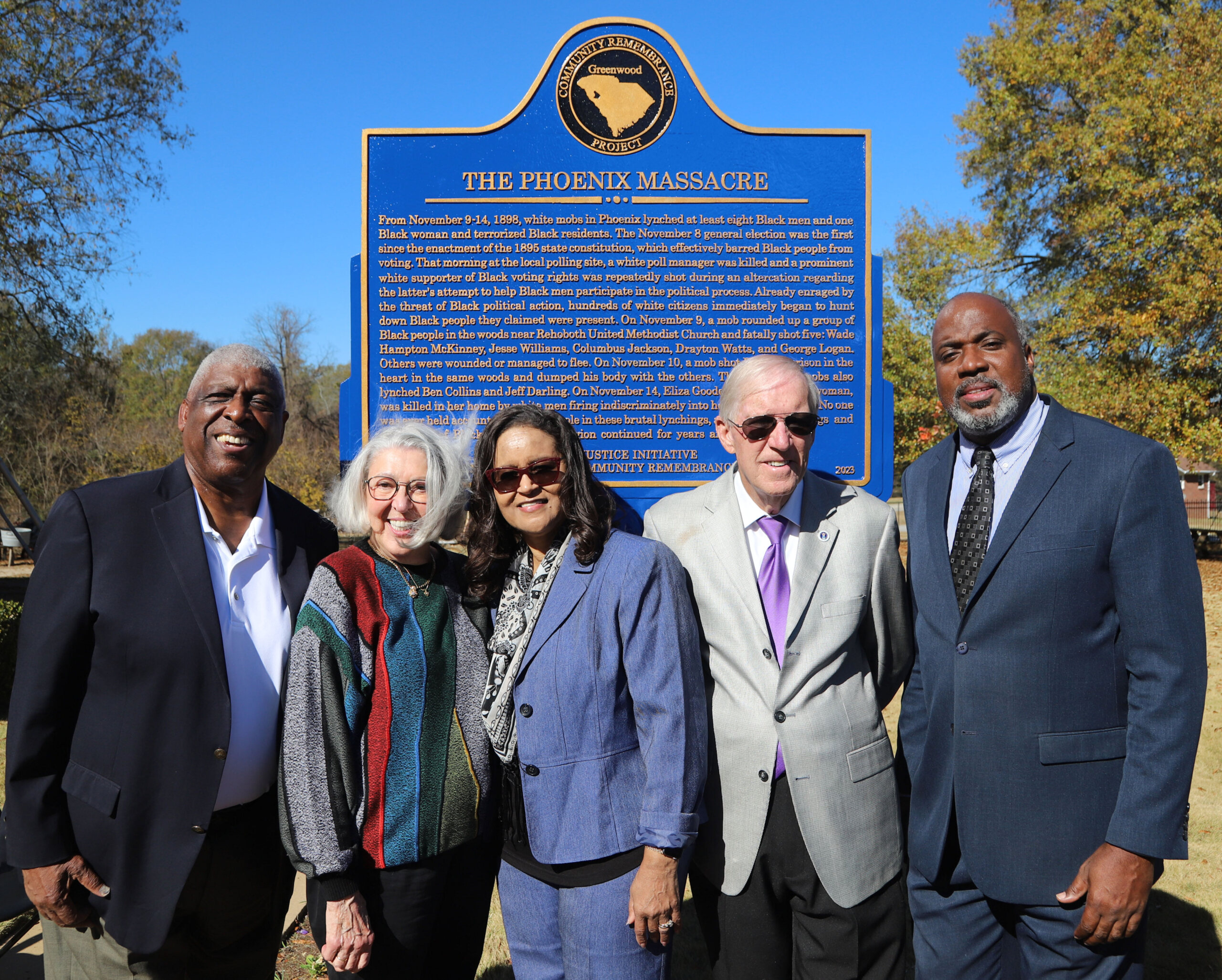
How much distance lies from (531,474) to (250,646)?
94 centimetres

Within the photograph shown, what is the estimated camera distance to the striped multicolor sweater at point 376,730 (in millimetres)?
2178

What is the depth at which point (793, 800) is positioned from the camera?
2414 millimetres

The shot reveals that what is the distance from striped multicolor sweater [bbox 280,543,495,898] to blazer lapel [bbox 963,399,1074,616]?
1405 millimetres

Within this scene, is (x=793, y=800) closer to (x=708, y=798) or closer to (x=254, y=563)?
(x=708, y=798)

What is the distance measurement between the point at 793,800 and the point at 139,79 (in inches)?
610

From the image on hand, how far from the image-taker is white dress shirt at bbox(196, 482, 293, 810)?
240cm

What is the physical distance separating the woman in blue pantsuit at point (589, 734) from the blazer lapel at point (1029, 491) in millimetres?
808

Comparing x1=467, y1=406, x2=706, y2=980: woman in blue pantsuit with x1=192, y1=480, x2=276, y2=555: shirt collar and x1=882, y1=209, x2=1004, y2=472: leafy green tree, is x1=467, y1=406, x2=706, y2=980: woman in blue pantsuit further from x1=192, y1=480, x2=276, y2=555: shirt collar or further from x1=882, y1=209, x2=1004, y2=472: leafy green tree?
x1=882, y1=209, x2=1004, y2=472: leafy green tree

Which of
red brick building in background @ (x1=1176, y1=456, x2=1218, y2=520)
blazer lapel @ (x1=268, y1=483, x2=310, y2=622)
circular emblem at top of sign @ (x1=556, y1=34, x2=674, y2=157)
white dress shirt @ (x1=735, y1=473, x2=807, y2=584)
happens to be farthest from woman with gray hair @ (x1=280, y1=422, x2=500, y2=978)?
red brick building in background @ (x1=1176, y1=456, x2=1218, y2=520)

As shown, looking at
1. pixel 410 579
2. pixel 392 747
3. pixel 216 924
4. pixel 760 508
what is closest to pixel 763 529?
pixel 760 508

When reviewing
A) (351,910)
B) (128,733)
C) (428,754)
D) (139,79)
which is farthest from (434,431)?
(139,79)

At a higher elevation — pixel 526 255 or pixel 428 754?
pixel 526 255

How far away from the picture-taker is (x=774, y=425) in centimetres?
254

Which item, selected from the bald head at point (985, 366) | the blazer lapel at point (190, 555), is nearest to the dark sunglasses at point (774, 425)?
the bald head at point (985, 366)
